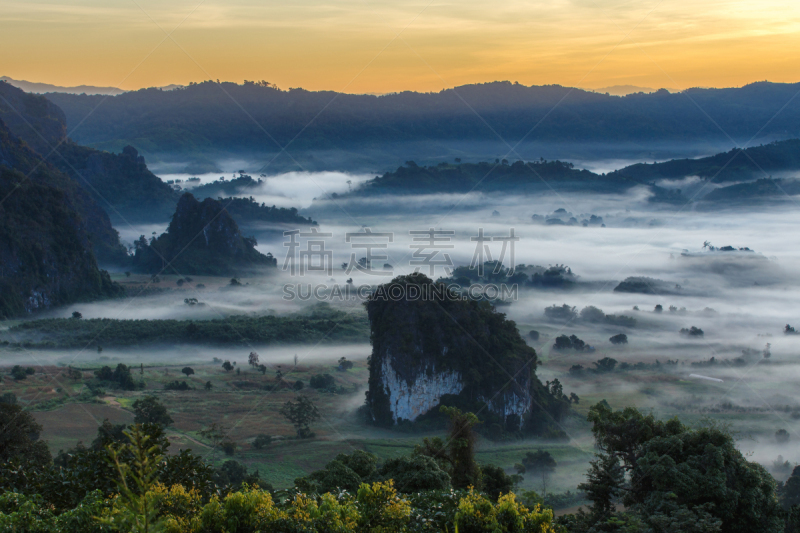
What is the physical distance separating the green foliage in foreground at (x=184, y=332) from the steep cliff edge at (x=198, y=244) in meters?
32.7

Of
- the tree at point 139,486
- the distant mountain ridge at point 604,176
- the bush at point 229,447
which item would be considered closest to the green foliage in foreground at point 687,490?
the tree at point 139,486

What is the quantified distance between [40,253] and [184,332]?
30.9 m

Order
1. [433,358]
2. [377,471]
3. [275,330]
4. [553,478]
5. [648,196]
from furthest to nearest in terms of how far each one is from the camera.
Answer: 1. [648,196]
2. [275,330]
3. [433,358]
4. [553,478]
5. [377,471]

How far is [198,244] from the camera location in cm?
10056

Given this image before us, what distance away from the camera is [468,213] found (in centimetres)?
18238

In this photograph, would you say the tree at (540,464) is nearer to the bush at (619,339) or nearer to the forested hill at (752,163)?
the bush at (619,339)

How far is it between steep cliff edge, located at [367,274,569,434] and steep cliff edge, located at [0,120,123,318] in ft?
166

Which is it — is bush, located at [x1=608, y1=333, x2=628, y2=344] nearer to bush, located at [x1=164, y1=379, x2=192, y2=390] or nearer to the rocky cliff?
bush, located at [x1=164, y1=379, x2=192, y2=390]

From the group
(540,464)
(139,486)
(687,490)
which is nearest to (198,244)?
(540,464)

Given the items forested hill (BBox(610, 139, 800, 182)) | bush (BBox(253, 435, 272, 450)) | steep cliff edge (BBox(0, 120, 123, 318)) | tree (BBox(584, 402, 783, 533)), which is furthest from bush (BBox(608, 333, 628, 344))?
forested hill (BBox(610, 139, 800, 182))

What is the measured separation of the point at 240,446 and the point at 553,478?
1701cm

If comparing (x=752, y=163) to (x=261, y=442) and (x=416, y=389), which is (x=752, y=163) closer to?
(x=416, y=389)

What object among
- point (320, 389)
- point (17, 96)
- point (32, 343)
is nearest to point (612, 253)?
point (320, 389)

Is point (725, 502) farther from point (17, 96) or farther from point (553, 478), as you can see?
point (17, 96)
